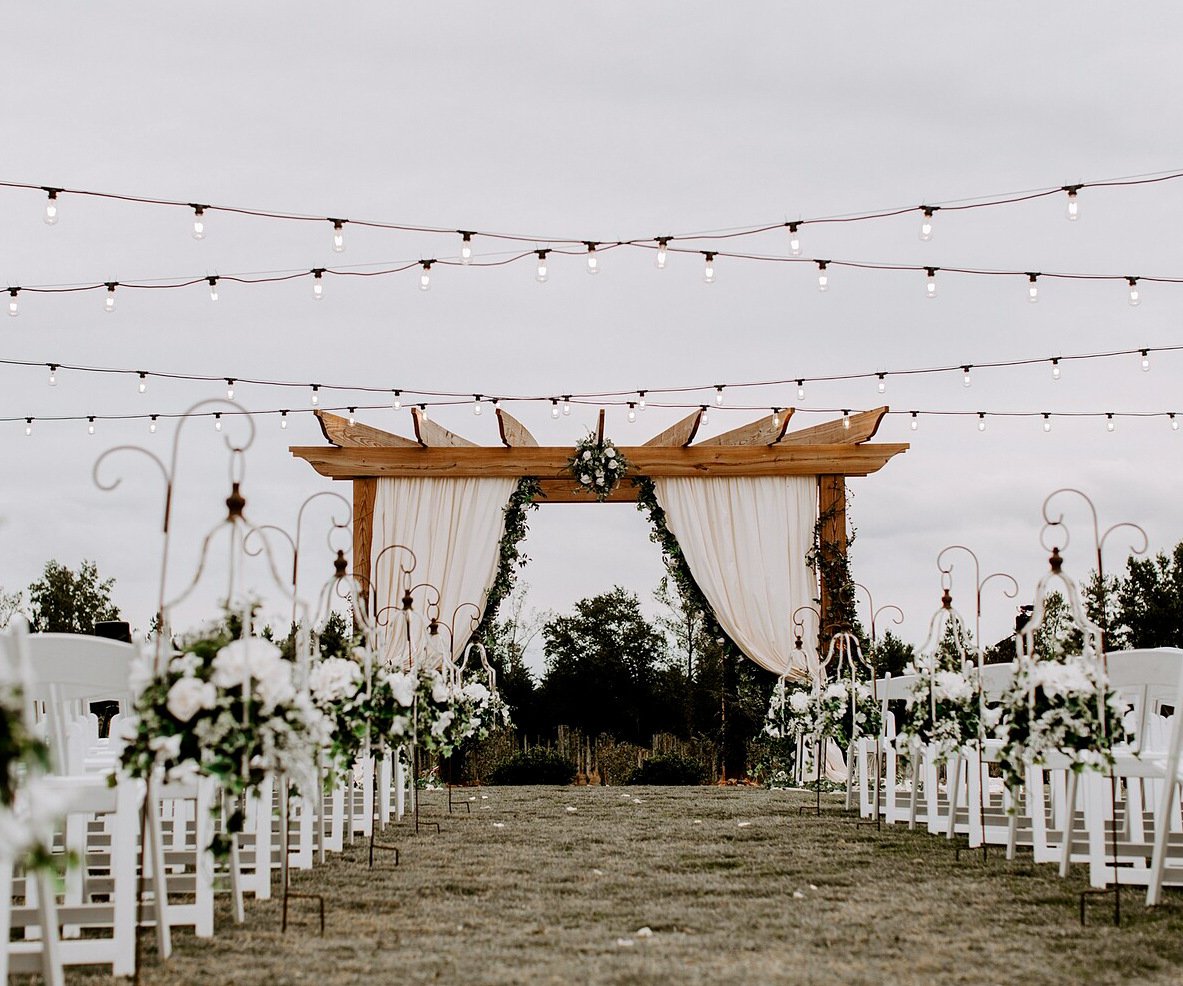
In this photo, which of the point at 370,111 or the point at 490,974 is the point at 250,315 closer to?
the point at 370,111

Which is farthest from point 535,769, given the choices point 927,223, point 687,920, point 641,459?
point 687,920

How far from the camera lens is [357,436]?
11.1 meters

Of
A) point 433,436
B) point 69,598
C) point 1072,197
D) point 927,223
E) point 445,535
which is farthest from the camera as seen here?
point 69,598

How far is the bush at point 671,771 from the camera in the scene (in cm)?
1101

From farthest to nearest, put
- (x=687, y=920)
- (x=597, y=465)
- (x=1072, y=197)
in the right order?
(x=597, y=465) → (x=1072, y=197) → (x=687, y=920)

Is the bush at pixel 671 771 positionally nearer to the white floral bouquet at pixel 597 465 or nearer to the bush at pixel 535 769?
the bush at pixel 535 769

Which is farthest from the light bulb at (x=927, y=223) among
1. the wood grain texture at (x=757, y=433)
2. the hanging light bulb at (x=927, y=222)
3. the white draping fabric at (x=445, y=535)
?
the white draping fabric at (x=445, y=535)

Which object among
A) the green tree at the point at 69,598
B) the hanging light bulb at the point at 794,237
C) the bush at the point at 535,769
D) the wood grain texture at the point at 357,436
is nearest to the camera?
the hanging light bulb at the point at 794,237

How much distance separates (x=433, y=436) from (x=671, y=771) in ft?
12.6

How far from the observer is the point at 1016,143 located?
8750mm

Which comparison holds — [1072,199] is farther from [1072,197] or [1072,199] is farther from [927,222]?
[927,222]

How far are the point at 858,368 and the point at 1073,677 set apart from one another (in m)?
7.89

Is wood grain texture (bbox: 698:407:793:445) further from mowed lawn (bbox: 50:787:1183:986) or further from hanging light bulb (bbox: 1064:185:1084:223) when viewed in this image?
mowed lawn (bbox: 50:787:1183:986)

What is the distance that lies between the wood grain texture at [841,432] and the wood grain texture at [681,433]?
1.00m
